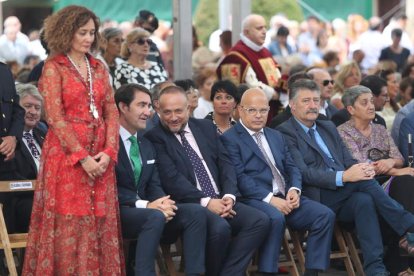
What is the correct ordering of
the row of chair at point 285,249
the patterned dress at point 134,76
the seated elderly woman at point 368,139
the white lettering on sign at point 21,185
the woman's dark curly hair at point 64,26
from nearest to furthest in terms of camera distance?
1. the woman's dark curly hair at point 64,26
2. the row of chair at point 285,249
3. the white lettering on sign at point 21,185
4. the seated elderly woman at point 368,139
5. the patterned dress at point 134,76

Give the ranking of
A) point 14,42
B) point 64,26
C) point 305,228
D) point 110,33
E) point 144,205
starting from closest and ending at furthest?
point 64,26, point 144,205, point 305,228, point 110,33, point 14,42

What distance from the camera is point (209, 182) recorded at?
8.85 metres

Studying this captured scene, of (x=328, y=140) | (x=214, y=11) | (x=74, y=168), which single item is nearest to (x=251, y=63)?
(x=328, y=140)

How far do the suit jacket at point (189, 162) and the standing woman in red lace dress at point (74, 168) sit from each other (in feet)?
2.09

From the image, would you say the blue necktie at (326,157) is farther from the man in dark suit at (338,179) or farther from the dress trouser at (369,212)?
the dress trouser at (369,212)

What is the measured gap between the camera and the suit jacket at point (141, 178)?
331 inches

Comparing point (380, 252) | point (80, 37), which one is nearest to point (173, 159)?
point (80, 37)

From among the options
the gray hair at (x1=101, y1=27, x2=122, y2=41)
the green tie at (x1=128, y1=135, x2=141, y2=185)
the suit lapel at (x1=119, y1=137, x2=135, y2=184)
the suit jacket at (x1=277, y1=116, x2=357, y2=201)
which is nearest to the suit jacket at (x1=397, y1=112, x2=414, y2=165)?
the suit jacket at (x1=277, y1=116, x2=357, y2=201)

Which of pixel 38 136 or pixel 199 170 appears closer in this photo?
pixel 199 170

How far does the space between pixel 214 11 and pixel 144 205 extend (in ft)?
48.5

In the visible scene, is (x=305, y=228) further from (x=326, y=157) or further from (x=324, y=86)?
(x=324, y=86)

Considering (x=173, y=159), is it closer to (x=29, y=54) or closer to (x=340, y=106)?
(x=340, y=106)

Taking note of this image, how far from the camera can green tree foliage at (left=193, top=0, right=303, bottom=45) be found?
898 inches

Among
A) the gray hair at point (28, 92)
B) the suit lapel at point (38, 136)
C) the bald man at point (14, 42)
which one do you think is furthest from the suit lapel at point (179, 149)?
the bald man at point (14, 42)
